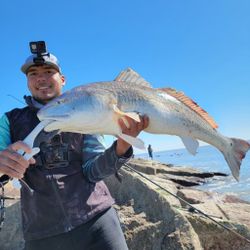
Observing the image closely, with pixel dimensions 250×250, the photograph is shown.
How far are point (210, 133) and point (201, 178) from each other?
80.8ft

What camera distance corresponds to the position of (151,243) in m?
5.37

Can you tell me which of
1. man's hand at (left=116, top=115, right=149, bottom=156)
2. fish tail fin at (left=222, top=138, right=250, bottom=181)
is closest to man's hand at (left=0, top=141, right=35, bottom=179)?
man's hand at (left=116, top=115, right=149, bottom=156)

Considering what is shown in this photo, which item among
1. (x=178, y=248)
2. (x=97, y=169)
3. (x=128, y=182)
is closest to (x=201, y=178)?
(x=128, y=182)

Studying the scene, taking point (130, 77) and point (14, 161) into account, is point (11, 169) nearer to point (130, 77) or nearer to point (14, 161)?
point (14, 161)

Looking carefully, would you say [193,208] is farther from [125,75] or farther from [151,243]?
[125,75]

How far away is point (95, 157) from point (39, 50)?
50.0 inches

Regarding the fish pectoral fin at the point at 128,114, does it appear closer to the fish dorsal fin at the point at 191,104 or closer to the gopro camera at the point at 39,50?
the fish dorsal fin at the point at 191,104

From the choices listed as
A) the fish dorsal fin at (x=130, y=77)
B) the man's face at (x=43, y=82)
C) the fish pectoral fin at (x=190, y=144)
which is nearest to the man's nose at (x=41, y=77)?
the man's face at (x=43, y=82)

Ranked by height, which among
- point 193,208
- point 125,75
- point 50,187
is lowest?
point 193,208

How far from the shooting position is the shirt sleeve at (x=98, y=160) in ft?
11.8

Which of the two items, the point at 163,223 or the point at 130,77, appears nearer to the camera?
the point at 130,77

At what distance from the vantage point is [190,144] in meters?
3.73

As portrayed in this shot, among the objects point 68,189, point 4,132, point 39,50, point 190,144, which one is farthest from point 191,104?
point 4,132

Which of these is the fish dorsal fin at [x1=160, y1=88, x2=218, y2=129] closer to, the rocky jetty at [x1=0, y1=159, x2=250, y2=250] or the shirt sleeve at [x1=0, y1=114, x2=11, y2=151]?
the shirt sleeve at [x1=0, y1=114, x2=11, y2=151]
